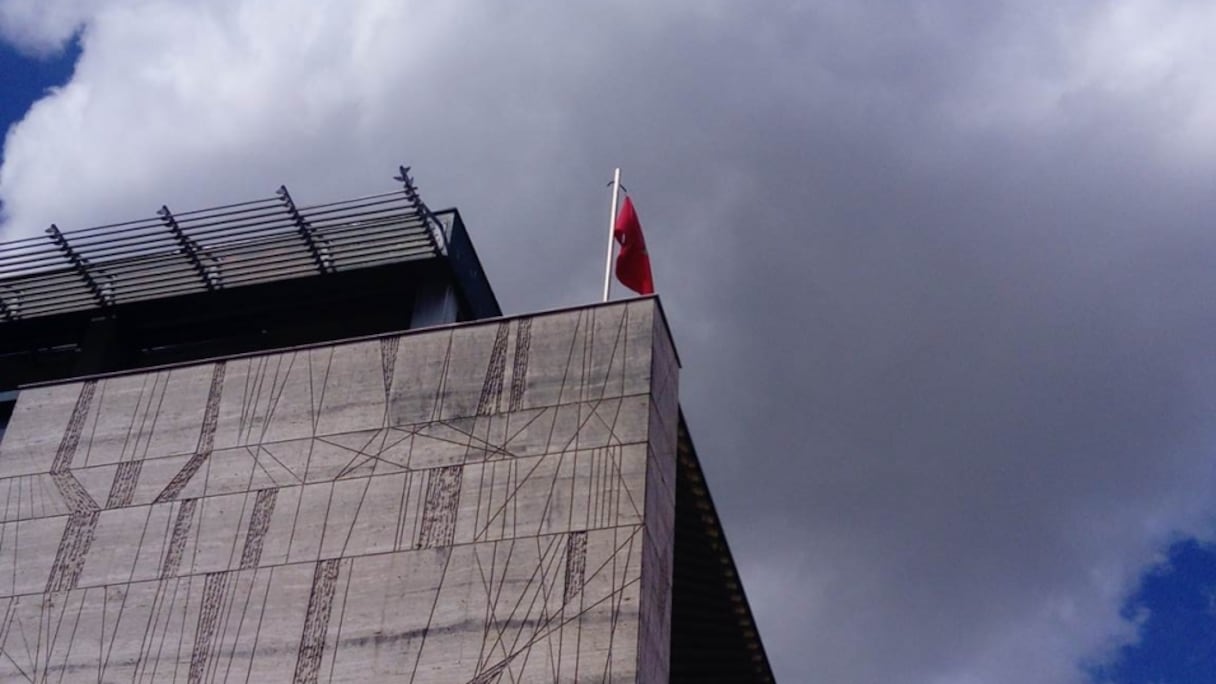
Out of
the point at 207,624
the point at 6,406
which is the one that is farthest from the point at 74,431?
the point at 207,624

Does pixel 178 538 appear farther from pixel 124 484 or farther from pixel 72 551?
pixel 72 551

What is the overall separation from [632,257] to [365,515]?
6.30m

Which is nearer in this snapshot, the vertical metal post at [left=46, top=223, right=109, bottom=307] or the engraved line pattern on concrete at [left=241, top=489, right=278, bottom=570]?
the engraved line pattern on concrete at [left=241, top=489, right=278, bottom=570]

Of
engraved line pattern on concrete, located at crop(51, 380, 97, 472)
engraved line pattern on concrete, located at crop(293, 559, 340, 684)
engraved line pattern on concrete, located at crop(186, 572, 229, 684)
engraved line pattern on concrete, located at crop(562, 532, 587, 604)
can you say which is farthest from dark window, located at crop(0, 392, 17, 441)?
engraved line pattern on concrete, located at crop(562, 532, 587, 604)

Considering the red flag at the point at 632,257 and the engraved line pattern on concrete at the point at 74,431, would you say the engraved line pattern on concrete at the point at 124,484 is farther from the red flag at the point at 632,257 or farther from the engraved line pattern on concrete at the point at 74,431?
the red flag at the point at 632,257

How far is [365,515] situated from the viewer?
2219 cm

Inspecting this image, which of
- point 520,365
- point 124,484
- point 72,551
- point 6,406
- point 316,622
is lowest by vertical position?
point 316,622

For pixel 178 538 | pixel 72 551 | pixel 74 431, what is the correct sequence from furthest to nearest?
pixel 74 431 → pixel 72 551 → pixel 178 538

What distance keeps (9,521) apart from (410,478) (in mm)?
6737

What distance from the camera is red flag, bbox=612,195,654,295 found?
25188mm

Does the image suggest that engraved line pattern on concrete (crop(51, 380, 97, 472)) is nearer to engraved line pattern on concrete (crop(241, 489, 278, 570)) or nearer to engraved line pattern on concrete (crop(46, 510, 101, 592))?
engraved line pattern on concrete (crop(46, 510, 101, 592))

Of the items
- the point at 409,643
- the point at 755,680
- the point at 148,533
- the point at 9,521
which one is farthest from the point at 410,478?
the point at 755,680

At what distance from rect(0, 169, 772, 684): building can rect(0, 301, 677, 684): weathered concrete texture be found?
0.13 ft

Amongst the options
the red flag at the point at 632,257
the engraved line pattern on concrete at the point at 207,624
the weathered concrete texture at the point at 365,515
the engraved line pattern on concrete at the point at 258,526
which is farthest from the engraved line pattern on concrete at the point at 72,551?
the red flag at the point at 632,257
